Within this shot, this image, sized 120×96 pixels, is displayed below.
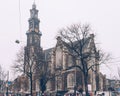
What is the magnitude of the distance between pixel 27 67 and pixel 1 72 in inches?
1063

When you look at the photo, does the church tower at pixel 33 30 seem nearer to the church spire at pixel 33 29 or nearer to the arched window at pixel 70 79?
the church spire at pixel 33 29

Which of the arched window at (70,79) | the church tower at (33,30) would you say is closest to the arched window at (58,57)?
the arched window at (70,79)

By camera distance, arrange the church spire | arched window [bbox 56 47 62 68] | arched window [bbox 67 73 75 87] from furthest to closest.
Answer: the church spire
arched window [bbox 56 47 62 68]
arched window [bbox 67 73 75 87]

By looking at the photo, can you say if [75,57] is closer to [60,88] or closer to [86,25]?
[86,25]

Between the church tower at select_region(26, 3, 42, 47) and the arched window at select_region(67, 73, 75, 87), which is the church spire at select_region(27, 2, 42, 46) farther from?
the arched window at select_region(67, 73, 75, 87)

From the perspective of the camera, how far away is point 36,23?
102 metres

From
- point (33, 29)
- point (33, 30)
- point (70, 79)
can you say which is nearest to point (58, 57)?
point (70, 79)

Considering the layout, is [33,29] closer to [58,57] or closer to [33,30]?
[33,30]

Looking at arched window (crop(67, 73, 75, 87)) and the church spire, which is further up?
the church spire

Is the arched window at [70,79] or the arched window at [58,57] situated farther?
the arched window at [58,57]

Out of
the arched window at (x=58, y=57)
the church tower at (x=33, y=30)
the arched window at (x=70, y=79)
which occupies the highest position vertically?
the church tower at (x=33, y=30)

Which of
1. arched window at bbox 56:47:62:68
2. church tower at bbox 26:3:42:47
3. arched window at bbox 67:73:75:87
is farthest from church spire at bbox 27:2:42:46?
arched window at bbox 67:73:75:87

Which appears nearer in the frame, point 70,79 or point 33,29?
point 70,79

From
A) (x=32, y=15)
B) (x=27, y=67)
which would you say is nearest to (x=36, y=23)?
(x=32, y=15)
